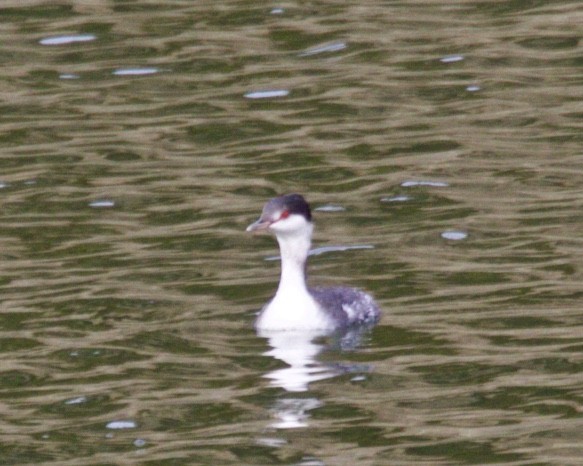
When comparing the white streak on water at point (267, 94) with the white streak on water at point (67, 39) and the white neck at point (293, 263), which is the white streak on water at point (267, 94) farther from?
the white neck at point (293, 263)

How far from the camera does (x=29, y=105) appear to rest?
19438 millimetres

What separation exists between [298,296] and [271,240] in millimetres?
2501

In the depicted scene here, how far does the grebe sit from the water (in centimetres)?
24

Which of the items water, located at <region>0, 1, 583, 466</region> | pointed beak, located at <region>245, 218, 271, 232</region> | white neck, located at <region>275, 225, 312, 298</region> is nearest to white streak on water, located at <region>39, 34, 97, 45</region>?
water, located at <region>0, 1, 583, 466</region>

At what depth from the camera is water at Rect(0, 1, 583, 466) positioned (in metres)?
10.4

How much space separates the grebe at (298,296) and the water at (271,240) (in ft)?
0.80

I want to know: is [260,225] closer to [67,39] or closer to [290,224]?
[290,224]

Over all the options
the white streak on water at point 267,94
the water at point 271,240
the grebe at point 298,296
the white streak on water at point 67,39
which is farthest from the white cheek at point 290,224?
the white streak on water at point 67,39

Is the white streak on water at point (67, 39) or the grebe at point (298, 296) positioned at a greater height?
the white streak on water at point (67, 39)

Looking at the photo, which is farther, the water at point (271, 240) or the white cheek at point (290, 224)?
the white cheek at point (290, 224)

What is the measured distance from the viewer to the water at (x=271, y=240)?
34.2ft

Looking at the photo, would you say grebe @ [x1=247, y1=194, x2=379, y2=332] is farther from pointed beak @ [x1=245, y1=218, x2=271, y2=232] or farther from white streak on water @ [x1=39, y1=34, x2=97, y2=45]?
white streak on water @ [x1=39, y1=34, x2=97, y2=45]

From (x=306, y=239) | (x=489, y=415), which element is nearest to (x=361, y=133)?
(x=306, y=239)

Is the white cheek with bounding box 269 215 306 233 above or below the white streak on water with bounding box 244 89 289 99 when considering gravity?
above
